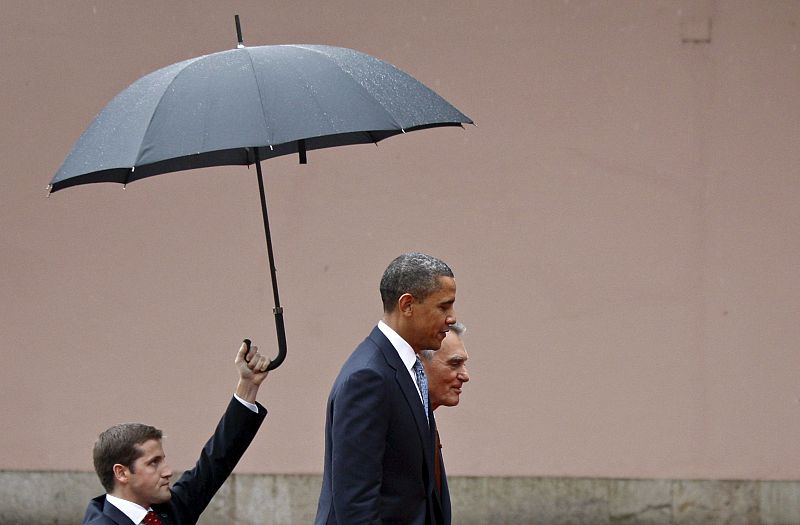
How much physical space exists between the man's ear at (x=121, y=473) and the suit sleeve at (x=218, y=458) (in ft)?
0.66

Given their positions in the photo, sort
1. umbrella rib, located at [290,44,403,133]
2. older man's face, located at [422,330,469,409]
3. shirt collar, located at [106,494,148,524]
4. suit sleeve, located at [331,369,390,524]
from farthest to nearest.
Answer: older man's face, located at [422,330,469,409] → umbrella rib, located at [290,44,403,133] → shirt collar, located at [106,494,148,524] → suit sleeve, located at [331,369,390,524]

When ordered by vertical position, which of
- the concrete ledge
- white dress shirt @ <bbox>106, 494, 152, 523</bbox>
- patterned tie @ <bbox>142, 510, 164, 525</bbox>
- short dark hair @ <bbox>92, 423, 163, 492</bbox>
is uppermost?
short dark hair @ <bbox>92, 423, 163, 492</bbox>

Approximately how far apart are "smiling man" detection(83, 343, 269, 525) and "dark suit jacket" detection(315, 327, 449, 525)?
0.88 feet

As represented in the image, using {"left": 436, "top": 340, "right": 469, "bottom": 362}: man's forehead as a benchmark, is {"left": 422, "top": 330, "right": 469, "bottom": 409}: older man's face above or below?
below

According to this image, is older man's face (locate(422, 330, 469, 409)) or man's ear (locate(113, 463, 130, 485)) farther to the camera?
older man's face (locate(422, 330, 469, 409))

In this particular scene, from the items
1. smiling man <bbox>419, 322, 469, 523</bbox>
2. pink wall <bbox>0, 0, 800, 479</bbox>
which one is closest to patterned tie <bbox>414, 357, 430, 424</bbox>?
smiling man <bbox>419, 322, 469, 523</bbox>

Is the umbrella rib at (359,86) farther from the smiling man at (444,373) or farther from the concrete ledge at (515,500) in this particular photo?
the concrete ledge at (515,500)

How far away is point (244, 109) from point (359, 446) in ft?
3.12

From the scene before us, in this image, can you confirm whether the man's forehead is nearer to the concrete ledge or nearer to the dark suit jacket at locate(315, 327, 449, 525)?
the dark suit jacket at locate(315, 327, 449, 525)

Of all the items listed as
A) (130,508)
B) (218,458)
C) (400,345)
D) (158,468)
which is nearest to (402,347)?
(400,345)

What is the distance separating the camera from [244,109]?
353cm

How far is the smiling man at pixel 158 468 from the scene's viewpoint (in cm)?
354

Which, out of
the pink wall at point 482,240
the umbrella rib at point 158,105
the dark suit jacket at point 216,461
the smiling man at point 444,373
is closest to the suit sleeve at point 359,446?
the dark suit jacket at point 216,461

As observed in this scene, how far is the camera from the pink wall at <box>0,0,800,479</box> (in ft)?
21.7
